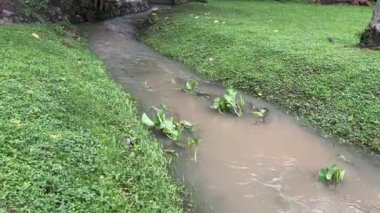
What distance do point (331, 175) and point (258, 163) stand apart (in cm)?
82

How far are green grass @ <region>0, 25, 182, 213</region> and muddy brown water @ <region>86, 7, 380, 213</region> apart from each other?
0.54 metres

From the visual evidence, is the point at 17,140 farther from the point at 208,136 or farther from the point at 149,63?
the point at 149,63

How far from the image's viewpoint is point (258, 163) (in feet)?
18.1

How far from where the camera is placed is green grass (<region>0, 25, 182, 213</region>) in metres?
3.73

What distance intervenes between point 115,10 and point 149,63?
573 centimetres

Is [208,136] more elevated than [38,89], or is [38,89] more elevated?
[38,89]

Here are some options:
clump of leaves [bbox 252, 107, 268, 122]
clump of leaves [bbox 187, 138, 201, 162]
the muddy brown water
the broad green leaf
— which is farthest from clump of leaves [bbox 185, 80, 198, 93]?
clump of leaves [bbox 187, 138, 201, 162]

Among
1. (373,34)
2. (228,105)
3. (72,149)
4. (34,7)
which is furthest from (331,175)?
(34,7)

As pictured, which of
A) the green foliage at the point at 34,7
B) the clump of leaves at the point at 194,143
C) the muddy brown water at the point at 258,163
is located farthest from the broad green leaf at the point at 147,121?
the green foliage at the point at 34,7

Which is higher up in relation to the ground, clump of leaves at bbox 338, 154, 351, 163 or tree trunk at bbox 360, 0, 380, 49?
tree trunk at bbox 360, 0, 380, 49

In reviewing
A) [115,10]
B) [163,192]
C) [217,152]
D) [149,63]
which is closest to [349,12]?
[115,10]

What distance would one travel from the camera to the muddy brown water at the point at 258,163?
478 centimetres

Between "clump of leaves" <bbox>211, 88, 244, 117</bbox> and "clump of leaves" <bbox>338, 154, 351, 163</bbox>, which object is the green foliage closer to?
"clump of leaves" <bbox>211, 88, 244, 117</bbox>

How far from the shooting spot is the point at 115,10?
14.6m
